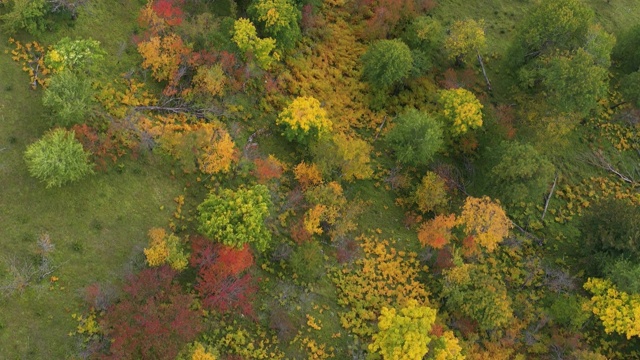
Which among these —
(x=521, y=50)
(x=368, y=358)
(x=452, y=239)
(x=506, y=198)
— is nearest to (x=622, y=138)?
(x=521, y=50)

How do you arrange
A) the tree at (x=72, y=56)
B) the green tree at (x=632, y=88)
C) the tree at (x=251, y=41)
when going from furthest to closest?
1. the green tree at (x=632, y=88)
2. the tree at (x=251, y=41)
3. the tree at (x=72, y=56)

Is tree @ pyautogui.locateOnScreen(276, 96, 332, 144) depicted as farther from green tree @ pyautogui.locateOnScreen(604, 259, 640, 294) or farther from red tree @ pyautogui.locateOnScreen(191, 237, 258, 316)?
green tree @ pyautogui.locateOnScreen(604, 259, 640, 294)

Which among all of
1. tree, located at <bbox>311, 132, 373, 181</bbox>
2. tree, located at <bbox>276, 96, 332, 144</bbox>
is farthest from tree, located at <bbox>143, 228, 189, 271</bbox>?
tree, located at <bbox>311, 132, 373, 181</bbox>

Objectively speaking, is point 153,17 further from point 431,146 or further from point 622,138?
point 622,138

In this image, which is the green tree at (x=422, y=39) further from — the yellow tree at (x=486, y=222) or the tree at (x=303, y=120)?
the yellow tree at (x=486, y=222)

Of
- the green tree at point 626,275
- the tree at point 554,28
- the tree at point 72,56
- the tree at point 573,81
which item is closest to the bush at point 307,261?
the tree at point 72,56
